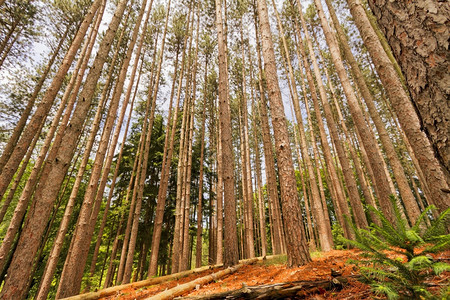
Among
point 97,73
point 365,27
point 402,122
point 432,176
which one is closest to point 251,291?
point 432,176

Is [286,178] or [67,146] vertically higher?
[67,146]

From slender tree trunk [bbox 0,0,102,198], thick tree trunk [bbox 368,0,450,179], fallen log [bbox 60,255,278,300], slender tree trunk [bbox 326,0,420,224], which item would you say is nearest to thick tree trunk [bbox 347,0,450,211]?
thick tree trunk [bbox 368,0,450,179]

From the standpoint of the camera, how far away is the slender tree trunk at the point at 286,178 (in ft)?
11.1

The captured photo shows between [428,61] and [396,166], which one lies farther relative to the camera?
[396,166]

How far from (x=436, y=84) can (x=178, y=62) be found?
1213cm

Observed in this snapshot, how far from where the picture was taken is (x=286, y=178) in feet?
12.3

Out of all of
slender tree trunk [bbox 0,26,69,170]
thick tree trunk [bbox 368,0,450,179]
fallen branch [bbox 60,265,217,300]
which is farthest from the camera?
slender tree trunk [bbox 0,26,69,170]

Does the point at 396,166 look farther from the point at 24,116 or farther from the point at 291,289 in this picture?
the point at 24,116

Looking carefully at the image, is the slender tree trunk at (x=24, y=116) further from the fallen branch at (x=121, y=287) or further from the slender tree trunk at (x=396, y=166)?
the slender tree trunk at (x=396, y=166)

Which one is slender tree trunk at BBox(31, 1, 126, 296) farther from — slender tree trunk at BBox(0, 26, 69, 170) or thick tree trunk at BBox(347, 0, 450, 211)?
slender tree trunk at BBox(0, 26, 69, 170)

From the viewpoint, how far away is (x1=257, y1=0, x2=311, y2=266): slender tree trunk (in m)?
3.39

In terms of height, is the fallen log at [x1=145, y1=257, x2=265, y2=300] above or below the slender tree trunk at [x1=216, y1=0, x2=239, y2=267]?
below

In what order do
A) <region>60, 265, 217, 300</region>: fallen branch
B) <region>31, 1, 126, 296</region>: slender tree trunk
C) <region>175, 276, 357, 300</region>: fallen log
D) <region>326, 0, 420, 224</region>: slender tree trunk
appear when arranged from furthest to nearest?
1. <region>326, 0, 420, 224</region>: slender tree trunk
2. <region>60, 265, 217, 300</region>: fallen branch
3. <region>31, 1, 126, 296</region>: slender tree trunk
4. <region>175, 276, 357, 300</region>: fallen log

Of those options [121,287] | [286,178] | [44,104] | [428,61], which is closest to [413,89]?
[428,61]
